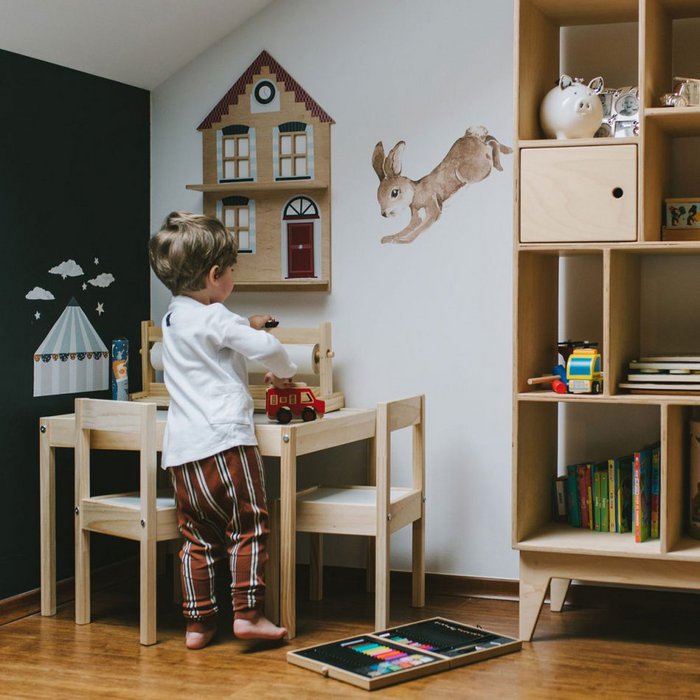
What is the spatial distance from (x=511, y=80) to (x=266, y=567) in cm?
157

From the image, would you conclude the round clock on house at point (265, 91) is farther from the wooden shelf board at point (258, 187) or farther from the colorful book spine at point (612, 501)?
the colorful book spine at point (612, 501)

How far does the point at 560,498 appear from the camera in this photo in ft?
9.48

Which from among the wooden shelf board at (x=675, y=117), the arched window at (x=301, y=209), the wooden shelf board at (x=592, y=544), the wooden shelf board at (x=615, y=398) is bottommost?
the wooden shelf board at (x=592, y=544)

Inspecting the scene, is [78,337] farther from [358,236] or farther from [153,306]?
[358,236]

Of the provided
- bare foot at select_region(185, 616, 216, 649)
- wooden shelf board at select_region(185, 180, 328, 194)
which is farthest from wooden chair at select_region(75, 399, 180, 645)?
wooden shelf board at select_region(185, 180, 328, 194)

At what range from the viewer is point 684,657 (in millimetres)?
2525

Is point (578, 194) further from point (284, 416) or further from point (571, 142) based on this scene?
point (284, 416)

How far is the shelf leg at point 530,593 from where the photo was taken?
104 inches

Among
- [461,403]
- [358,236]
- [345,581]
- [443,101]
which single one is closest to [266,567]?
[345,581]

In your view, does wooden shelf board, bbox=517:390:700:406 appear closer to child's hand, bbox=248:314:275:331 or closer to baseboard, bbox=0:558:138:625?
child's hand, bbox=248:314:275:331

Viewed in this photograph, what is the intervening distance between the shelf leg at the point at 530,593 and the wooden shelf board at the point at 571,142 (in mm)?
1050

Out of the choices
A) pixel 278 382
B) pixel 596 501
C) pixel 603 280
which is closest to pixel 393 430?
pixel 278 382

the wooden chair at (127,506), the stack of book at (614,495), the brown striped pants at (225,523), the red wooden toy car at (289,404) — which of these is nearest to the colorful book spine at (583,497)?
the stack of book at (614,495)

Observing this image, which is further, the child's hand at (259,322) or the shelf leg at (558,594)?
the shelf leg at (558,594)
